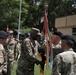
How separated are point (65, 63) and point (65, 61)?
35 mm

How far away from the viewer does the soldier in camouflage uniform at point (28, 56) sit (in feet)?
22.6

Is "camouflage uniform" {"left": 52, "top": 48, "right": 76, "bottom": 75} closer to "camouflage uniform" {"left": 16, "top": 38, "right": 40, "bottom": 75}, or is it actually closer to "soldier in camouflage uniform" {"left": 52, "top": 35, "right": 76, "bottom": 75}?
"soldier in camouflage uniform" {"left": 52, "top": 35, "right": 76, "bottom": 75}

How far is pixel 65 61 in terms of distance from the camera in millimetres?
5141

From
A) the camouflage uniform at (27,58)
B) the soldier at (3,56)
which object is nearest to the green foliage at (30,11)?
the camouflage uniform at (27,58)

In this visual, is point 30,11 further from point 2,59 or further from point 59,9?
point 2,59

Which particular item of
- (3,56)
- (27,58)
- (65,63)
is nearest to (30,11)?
Result: (27,58)

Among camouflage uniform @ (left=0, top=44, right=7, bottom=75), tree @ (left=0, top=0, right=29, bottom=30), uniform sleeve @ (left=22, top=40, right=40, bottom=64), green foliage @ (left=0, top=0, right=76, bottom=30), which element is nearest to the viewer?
camouflage uniform @ (left=0, top=44, right=7, bottom=75)

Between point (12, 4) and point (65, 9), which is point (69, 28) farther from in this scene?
point (65, 9)

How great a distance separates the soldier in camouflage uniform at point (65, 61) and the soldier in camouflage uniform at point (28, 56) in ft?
5.48

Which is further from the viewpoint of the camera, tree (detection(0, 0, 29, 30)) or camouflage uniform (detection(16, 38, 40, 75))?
tree (detection(0, 0, 29, 30))

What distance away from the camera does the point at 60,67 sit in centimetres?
515

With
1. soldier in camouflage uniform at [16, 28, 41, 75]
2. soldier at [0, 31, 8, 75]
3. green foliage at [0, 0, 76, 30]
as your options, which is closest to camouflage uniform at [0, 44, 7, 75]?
soldier at [0, 31, 8, 75]

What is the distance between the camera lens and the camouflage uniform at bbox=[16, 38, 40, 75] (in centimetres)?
691

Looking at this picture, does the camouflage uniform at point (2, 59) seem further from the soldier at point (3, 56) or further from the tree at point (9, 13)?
the tree at point (9, 13)
